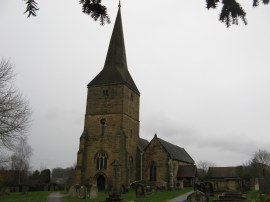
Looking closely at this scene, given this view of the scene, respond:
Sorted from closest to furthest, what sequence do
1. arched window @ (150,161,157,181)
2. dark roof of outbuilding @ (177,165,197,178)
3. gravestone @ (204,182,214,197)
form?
gravestone @ (204,182,214,197)
arched window @ (150,161,157,181)
dark roof of outbuilding @ (177,165,197,178)

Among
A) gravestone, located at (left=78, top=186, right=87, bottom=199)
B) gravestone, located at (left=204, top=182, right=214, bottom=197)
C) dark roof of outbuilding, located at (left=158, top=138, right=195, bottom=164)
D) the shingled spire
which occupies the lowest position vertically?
gravestone, located at (left=78, top=186, right=87, bottom=199)

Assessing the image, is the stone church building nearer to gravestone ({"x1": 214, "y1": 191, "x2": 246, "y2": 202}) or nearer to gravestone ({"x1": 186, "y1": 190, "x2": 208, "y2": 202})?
gravestone ({"x1": 214, "y1": 191, "x2": 246, "y2": 202})

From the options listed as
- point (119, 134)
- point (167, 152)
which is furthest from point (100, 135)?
point (167, 152)

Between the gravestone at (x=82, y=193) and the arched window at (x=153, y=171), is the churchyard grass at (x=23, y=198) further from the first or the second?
the arched window at (x=153, y=171)

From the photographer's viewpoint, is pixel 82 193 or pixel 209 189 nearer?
pixel 209 189

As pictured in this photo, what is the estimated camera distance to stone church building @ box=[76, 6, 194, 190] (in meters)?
36.6

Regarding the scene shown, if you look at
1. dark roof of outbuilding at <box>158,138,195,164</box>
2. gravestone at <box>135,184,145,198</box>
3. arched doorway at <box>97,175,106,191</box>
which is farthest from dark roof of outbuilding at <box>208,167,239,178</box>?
gravestone at <box>135,184,145,198</box>

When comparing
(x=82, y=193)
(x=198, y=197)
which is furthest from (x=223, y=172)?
(x=198, y=197)

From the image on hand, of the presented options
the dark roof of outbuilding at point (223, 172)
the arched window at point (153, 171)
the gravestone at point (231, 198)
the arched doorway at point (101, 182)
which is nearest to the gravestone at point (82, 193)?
the arched doorway at point (101, 182)

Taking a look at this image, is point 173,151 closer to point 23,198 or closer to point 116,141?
point 116,141

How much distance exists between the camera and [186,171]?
144ft

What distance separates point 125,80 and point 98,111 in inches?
191

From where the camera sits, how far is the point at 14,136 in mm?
22281

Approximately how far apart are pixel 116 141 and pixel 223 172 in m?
19.1
